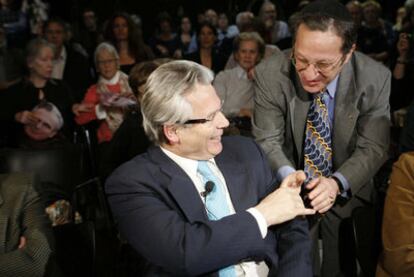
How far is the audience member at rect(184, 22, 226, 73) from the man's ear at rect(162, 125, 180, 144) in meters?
3.89

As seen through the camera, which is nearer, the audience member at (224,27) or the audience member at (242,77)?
the audience member at (242,77)

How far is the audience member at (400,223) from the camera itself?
193 centimetres

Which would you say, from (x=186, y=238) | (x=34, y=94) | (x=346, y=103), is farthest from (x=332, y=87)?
(x=34, y=94)

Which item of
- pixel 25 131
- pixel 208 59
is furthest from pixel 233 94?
pixel 25 131

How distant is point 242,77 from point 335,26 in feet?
8.85

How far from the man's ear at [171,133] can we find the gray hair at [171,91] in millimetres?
24

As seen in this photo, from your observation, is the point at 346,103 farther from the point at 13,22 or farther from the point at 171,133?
the point at 13,22

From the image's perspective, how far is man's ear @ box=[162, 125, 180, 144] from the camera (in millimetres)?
1810

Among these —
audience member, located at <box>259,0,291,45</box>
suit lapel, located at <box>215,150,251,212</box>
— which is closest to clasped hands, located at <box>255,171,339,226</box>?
suit lapel, located at <box>215,150,251,212</box>

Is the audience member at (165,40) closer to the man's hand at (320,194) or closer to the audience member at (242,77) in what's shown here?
the audience member at (242,77)

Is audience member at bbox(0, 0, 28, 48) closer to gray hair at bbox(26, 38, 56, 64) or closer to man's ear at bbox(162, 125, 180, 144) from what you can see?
gray hair at bbox(26, 38, 56, 64)

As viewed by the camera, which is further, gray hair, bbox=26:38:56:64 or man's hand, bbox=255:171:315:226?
gray hair, bbox=26:38:56:64

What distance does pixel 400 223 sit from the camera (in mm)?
1952

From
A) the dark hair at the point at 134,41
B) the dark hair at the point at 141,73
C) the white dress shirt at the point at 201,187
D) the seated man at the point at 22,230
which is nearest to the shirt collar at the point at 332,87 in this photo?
the white dress shirt at the point at 201,187
